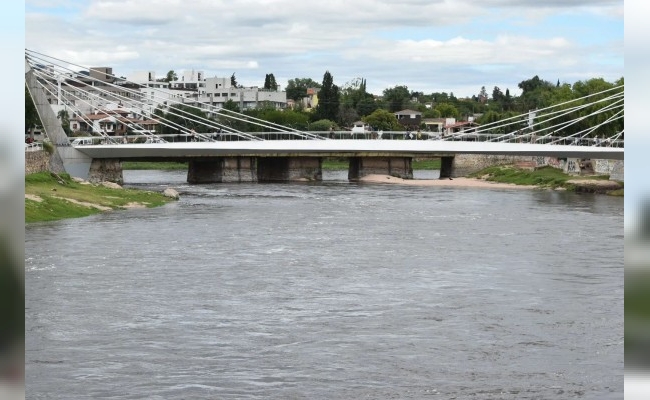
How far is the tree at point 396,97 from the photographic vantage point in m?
104

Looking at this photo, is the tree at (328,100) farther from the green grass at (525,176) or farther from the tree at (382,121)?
the green grass at (525,176)

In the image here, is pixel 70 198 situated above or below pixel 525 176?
below

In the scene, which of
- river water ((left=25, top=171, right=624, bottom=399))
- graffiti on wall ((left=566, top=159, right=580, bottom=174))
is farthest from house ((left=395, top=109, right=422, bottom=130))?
river water ((left=25, top=171, right=624, bottom=399))

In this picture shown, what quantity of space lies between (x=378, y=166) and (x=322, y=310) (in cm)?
4099

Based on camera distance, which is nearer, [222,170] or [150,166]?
[222,170]

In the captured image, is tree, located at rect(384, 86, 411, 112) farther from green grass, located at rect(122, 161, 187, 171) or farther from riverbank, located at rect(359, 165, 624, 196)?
riverbank, located at rect(359, 165, 624, 196)

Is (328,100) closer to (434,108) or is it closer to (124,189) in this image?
(434,108)

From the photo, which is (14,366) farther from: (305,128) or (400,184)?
(305,128)

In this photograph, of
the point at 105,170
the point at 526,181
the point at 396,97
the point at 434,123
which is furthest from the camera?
the point at 396,97

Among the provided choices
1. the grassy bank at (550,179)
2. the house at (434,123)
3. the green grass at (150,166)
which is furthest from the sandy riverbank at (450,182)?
the house at (434,123)

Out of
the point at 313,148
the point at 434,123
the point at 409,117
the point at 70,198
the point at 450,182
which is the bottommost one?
the point at 450,182

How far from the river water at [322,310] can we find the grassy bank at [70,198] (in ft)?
4.45

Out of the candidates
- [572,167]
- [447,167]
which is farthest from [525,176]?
[447,167]

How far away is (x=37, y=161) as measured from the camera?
116 ft
